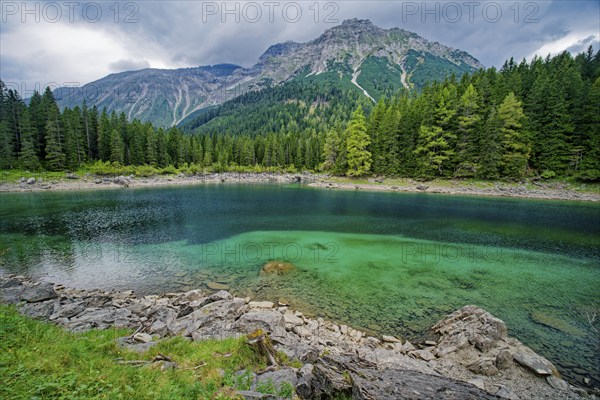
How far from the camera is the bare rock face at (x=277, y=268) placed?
16.2 metres

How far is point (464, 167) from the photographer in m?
57.0

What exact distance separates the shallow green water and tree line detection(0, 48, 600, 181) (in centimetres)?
2205

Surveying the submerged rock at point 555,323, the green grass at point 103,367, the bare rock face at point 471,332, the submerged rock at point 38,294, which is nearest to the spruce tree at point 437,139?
the submerged rock at point 555,323

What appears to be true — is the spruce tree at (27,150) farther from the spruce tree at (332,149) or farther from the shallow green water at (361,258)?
the spruce tree at (332,149)

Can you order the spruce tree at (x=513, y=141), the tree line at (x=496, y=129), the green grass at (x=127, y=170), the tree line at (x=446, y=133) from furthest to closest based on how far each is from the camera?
the green grass at (x=127, y=170) < the spruce tree at (x=513, y=141) < the tree line at (x=446, y=133) < the tree line at (x=496, y=129)

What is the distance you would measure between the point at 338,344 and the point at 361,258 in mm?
9910

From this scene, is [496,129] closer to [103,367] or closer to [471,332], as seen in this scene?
[471,332]

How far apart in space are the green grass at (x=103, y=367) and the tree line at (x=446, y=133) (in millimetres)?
61383

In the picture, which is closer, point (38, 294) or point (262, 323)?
point (262, 323)

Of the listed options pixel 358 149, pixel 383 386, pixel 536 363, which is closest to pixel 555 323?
pixel 536 363

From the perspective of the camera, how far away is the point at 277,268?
16.6 metres

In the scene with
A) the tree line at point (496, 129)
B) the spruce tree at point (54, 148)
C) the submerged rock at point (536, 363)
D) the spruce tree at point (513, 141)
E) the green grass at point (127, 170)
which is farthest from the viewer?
the spruce tree at point (54, 148)

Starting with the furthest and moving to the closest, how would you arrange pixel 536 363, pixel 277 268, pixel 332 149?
pixel 332 149 < pixel 277 268 < pixel 536 363

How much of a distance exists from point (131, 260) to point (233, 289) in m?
8.75
